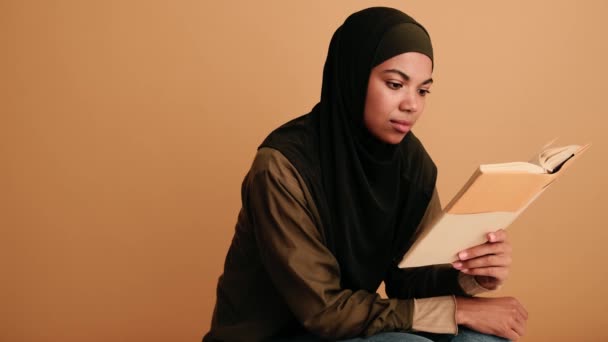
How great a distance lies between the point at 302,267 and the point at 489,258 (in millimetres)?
344

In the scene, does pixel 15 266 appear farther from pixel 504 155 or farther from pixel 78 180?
pixel 504 155

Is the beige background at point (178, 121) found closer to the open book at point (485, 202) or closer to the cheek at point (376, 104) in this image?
the cheek at point (376, 104)

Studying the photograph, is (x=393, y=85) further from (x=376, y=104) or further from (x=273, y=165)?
(x=273, y=165)

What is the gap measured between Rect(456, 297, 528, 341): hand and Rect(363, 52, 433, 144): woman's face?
0.35 m

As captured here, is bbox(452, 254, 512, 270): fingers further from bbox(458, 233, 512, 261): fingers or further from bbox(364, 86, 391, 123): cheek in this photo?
bbox(364, 86, 391, 123): cheek

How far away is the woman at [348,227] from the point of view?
1.14m

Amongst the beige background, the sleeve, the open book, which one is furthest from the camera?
the beige background

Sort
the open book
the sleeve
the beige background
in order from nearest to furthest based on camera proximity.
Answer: the open book
the sleeve
the beige background

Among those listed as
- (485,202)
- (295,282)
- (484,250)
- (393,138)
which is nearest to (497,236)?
(484,250)

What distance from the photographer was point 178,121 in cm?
184

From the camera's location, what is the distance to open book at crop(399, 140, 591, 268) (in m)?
1.00

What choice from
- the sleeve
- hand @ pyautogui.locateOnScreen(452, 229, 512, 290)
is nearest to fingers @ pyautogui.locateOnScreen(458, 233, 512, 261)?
hand @ pyautogui.locateOnScreen(452, 229, 512, 290)

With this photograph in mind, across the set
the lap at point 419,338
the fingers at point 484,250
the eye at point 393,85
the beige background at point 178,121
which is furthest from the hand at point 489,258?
the beige background at point 178,121

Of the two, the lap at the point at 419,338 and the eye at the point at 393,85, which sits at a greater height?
the eye at the point at 393,85
